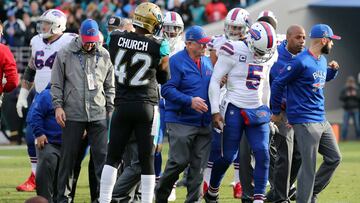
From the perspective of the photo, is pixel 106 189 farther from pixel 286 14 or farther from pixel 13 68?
pixel 286 14

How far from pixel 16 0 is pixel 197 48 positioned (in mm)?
15813

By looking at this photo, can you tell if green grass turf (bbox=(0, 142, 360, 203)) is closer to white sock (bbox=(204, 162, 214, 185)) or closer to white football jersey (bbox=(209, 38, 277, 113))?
white sock (bbox=(204, 162, 214, 185))

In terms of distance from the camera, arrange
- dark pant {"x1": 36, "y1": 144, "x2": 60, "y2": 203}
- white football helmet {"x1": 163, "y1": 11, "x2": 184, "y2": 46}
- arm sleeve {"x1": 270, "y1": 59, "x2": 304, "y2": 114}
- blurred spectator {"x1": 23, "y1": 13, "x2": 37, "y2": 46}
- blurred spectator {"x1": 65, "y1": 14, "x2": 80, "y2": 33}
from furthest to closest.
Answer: blurred spectator {"x1": 23, "y1": 13, "x2": 37, "y2": 46} < blurred spectator {"x1": 65, "y1": 14, "x2": 80, "y2": 33} < white football helmet {"x1": 163, "y1": 11, "x2": 184, "y2": 46} < dark pant {"x1": 36, "y1": 144, "x2": 60, "y2": 203} < arm sleeve {"x1": 270, "y1": 59, "x2": 304, "y2": 114}

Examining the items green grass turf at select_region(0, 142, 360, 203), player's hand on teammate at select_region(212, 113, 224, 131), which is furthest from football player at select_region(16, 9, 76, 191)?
player's hand on teammate at select_region(212, 113, 224, 131)

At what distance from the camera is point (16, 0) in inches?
1022

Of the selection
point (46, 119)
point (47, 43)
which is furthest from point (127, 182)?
point (47, 43)

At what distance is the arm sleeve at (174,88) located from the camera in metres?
10.6

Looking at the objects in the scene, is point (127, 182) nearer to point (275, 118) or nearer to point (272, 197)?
point (275, 118)

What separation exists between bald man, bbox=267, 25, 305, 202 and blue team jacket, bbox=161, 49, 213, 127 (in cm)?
87

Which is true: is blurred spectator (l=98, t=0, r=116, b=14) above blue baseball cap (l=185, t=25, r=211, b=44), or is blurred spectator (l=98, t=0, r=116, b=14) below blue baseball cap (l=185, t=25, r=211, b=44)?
below

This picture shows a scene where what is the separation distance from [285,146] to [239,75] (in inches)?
42.2

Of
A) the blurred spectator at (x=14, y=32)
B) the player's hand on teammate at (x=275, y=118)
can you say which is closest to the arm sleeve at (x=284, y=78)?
the player's hand on teammate at (x=275, y=118)

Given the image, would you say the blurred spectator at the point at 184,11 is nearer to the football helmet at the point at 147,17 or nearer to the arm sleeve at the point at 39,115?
the arm sleeve at the point at 39,115

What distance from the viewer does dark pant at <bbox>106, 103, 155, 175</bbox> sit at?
32.2 feet
